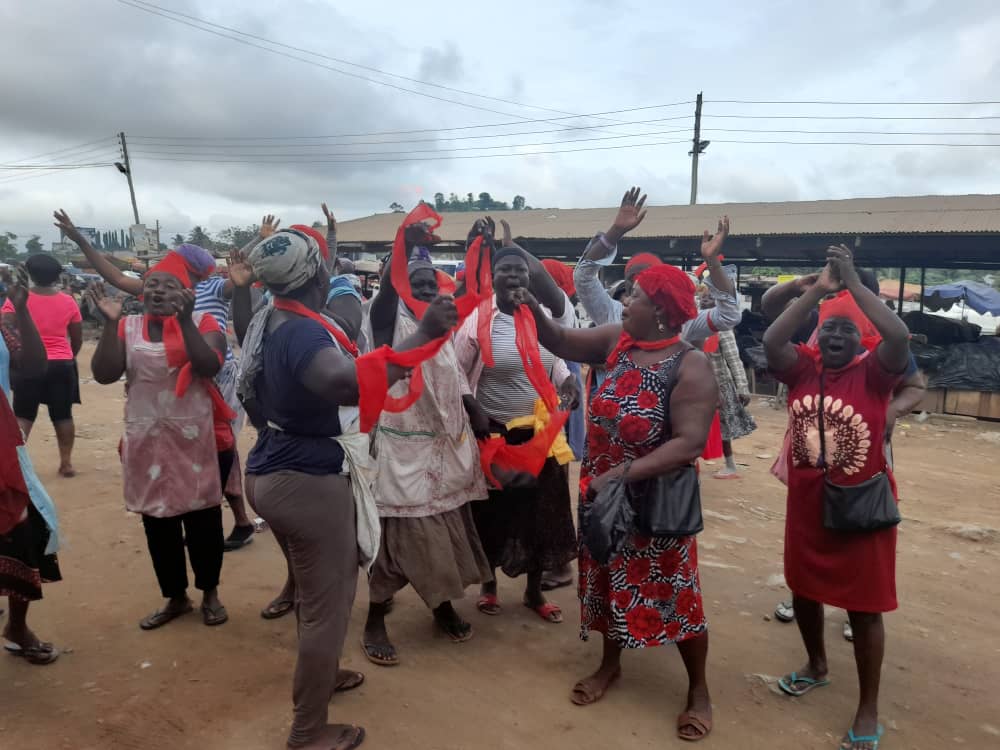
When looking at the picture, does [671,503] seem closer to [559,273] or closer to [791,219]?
[559,273]

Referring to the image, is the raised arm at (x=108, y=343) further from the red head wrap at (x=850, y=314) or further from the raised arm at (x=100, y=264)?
the red head wrap at (x=850, y=314)

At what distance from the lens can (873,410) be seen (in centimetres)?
276

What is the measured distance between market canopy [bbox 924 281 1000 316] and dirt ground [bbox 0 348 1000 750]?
13881 millimetres

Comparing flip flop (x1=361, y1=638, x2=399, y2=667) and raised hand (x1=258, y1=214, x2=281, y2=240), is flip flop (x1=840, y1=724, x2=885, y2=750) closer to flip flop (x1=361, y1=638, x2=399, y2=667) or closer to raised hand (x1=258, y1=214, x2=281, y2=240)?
flip flop (x1=361, y1=638, x2=399, y2=667)

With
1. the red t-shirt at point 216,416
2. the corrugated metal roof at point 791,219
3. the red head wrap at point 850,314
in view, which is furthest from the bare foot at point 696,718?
the corrugated metal roof at point 791,219

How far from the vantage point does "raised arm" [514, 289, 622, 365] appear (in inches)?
124

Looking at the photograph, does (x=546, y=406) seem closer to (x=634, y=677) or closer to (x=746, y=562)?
(x=634, y=677)

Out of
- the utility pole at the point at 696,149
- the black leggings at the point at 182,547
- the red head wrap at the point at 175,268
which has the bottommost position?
the black leggings at the point at 182,547

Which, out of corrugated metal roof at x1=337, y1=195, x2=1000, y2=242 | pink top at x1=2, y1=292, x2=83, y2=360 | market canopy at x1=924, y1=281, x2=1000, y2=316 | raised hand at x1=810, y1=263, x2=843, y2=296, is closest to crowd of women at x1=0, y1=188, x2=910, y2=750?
raised hand at x1=810, y1=263, x2=843, y2=296

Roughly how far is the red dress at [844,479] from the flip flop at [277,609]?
2.66 m

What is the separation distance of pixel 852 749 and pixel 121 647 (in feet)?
11.1

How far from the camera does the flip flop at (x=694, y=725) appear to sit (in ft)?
9.01

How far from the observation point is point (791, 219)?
13656 millimetres

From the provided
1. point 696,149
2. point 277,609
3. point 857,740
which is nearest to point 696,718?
point 857,740
